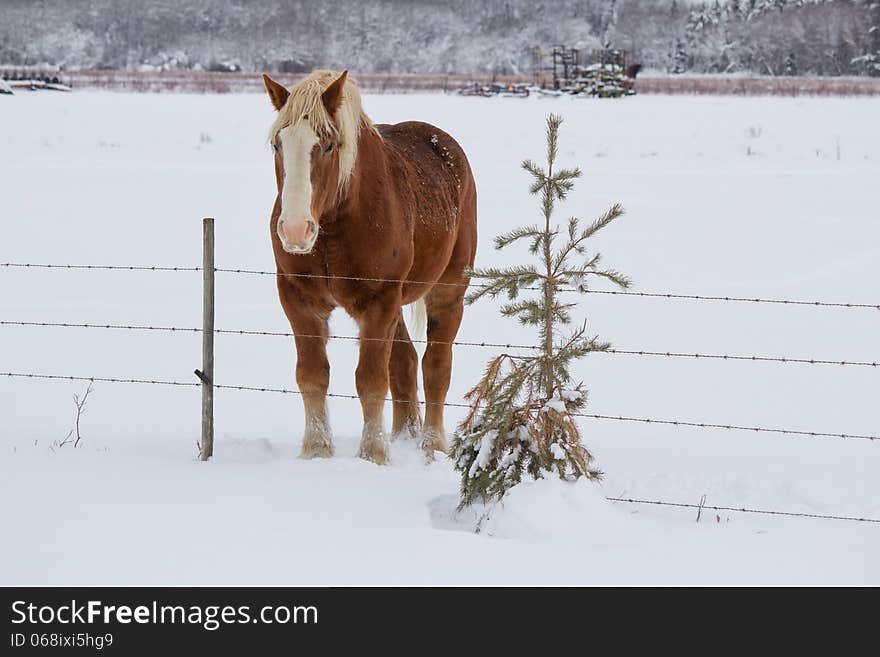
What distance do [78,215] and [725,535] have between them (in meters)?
14.7

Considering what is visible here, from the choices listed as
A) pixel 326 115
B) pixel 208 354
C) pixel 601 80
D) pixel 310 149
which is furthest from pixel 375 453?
pixel 601 80

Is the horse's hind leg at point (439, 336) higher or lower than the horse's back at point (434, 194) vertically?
lower

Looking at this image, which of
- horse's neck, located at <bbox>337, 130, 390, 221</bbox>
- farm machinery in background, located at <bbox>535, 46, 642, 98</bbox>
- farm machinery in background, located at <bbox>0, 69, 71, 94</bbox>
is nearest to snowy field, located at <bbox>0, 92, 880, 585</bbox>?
horse's neck, located at <bbox>337, 130, 390, 221</bbox>

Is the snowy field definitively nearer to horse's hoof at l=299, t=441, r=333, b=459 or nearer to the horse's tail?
horse's hoof at l=299, t=441, r=333, b=459

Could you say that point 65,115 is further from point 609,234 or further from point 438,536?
point 438,536

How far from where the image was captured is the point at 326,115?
513 cm

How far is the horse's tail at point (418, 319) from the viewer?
22.6ft

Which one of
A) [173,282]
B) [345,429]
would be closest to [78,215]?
[173,282]

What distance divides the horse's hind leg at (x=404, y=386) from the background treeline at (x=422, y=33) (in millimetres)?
53500

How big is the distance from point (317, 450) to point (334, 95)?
2.01 metres

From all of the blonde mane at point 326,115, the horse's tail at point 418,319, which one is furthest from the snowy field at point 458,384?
the blonde mane at point 326,115

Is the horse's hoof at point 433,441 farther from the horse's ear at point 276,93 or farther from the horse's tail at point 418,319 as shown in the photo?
the horse's ear at point 276,93

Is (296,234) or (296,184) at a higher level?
(296,184)

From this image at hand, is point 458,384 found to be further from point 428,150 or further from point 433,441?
point 428,150
